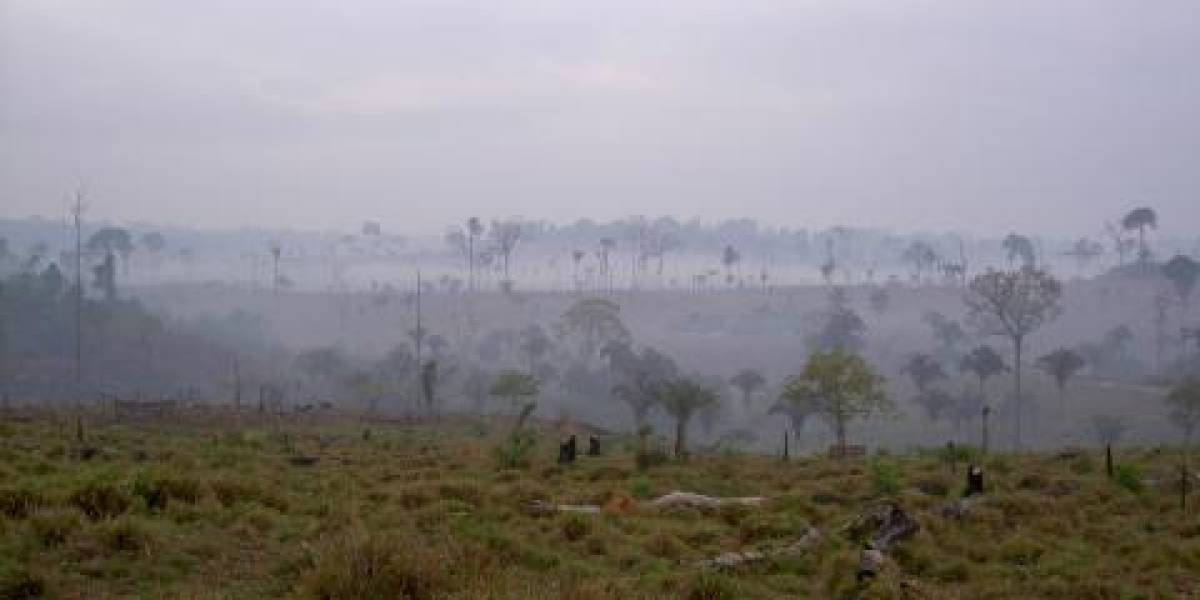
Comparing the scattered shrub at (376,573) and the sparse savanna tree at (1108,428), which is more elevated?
the scattered shrub at (376,573)

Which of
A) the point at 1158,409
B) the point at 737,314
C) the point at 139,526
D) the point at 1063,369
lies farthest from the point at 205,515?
the point at 737,314

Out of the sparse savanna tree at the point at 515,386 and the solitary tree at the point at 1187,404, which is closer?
the sparse savanna tree at the point at 515,386

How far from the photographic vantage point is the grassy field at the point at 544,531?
33.0 ft

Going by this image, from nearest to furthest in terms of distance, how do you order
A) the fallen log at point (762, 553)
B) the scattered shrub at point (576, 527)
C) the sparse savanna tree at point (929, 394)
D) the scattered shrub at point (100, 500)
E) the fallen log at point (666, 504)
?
the scattered shrub at point (100, 500), the fallen log at point (762, 553), the scattered shrub at point (576, 527), the fallen log at point (666, 504), the sparse savanna tree at point (929, 394)

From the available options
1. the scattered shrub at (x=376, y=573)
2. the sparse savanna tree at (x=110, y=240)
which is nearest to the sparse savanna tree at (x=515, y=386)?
the scattered shrub at (x=376, y=573)

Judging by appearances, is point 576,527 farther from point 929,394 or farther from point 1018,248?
point 1018,248

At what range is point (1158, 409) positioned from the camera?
7331 centimetres

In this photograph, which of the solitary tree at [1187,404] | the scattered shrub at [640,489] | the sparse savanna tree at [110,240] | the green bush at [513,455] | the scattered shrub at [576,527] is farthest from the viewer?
the sparse savanna tree at [110,240]

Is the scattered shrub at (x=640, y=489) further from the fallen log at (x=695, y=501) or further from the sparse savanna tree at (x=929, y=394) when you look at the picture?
the sparse savanna tree at (x=929, y=394)

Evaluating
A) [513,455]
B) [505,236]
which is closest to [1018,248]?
[505,236]

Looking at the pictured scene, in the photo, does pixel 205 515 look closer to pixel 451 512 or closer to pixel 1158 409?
pixel 451 512

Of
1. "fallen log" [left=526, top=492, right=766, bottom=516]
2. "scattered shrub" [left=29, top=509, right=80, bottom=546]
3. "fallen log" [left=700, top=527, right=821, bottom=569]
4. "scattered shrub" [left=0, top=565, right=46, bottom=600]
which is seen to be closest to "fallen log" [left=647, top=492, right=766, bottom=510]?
"fallen log" [left=526, top=492, right=766, bottom=516]

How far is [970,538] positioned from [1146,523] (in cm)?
349

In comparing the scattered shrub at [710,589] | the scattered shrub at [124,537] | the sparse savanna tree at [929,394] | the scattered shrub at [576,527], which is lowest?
the sparse savanna tree at [929,394]
